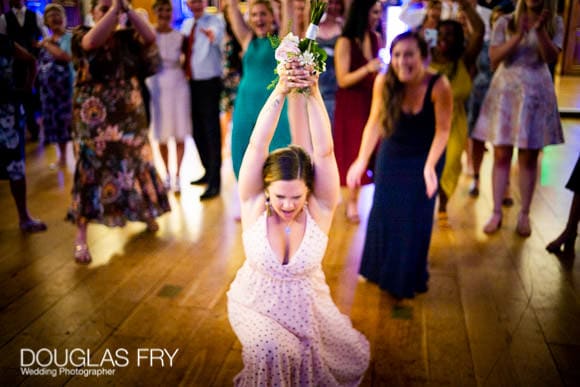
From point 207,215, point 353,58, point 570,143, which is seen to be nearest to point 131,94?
point 207,215

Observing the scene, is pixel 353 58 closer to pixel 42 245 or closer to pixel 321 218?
pixel 321 218

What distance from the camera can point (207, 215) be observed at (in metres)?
4.25

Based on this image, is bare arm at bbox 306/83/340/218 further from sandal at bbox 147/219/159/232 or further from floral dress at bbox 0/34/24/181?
floral dress at bbox 0/34/24/181

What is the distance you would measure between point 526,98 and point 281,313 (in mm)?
2472

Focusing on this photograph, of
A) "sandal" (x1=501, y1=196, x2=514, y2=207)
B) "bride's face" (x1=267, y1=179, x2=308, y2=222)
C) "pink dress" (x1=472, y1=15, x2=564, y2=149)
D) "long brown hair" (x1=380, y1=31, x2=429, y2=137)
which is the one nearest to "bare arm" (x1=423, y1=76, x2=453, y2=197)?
"long brown hair" (x1=380, y1=31, x2=429, y2=137)

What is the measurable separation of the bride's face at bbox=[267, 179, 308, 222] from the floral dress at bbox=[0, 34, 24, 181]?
2420 millimetres

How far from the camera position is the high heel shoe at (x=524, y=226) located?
381cm

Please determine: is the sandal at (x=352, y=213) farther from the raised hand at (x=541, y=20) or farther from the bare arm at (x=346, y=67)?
the raised hand at (x=541, y=20)

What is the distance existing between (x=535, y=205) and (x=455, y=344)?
2220 millimetres

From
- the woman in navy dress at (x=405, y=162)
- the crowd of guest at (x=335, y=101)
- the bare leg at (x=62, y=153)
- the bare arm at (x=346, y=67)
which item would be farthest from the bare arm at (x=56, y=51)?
the woman in navy dress at (x=405, y=162)

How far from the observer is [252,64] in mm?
3365

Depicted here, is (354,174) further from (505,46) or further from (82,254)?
(82,254)

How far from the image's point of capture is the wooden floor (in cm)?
241

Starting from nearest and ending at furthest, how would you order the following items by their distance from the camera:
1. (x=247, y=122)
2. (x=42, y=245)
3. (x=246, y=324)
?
1. (x=246, y=324)
2. (x=247, y=122)
3. (x=42, y=245)
